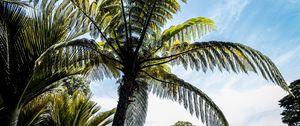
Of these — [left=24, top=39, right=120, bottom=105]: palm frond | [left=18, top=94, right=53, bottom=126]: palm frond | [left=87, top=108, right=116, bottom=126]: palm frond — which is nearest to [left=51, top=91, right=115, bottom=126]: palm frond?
[left=87, top=108, right=116, bottom=126]: palm frond

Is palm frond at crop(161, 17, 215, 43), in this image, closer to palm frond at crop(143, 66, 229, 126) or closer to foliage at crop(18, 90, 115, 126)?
palm frond at crop(143, 66, 229, 126)

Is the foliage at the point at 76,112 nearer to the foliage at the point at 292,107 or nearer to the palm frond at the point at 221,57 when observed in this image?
the palm frond at the point at 221,57

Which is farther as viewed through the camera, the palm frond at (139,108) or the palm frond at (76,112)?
the palm frond at (76,112)

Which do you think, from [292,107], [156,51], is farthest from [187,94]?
[292,107]

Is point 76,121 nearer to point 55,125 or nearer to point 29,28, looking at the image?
point 55,125

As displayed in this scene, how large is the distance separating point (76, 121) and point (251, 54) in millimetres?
5587

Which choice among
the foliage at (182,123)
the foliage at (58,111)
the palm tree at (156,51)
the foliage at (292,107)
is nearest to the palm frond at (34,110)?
the foliage at (58,111)

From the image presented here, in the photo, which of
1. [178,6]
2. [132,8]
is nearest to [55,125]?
[132,8]

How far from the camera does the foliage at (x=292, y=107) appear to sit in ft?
90.0

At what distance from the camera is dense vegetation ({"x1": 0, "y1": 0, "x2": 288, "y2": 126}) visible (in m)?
6.82

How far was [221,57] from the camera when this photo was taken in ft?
22.2

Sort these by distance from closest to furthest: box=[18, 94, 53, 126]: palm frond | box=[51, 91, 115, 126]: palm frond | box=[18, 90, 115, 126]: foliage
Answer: box=[18, 94, 53, 126]: palm frond → box=[18, 90, 115, 126]: foliage → box=[51, 91, 115, 126]: palm frond

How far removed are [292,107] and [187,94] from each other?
23.6 metres

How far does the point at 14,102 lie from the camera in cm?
701
